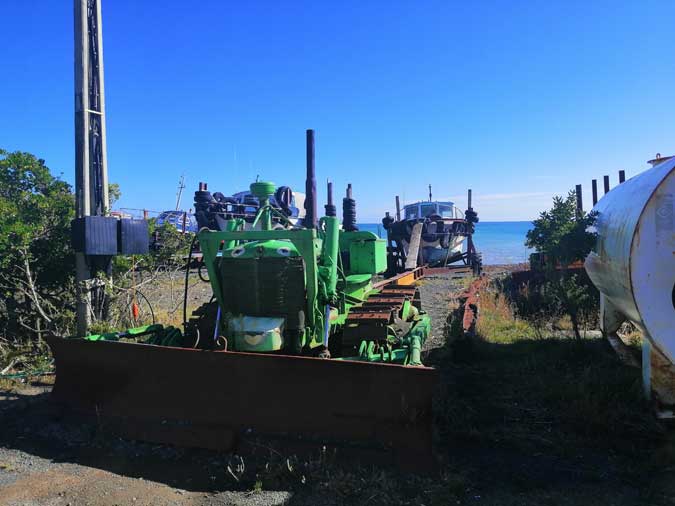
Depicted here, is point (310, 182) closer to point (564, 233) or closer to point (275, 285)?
point (275, 285)

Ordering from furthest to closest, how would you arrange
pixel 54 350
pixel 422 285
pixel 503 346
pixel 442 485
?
pixel 422 285 < pixel 503 346 < pixel 54 350 < pixel 442 485

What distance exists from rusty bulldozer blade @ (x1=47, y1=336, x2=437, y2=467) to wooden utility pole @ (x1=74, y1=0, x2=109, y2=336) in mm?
2598

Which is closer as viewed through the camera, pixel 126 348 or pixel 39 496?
pixel 39 496

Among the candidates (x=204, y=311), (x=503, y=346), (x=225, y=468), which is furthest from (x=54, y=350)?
(x=503, y=346)

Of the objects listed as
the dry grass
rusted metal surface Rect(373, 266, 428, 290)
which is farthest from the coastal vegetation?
the dry grass

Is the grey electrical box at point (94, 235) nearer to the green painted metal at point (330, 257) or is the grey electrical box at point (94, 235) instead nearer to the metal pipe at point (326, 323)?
the green painted metal at point (330, 257)

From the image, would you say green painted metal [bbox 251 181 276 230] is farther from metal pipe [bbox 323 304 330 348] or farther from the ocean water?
the ocean water

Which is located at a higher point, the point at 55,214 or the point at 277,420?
the point at 55,214

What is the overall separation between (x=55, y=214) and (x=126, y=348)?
446 cm

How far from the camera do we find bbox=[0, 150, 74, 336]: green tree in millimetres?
7051

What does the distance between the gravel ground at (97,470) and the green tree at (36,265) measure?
2435 millimetres

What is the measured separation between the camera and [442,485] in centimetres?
356

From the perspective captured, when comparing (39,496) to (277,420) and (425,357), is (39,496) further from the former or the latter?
(425,357)

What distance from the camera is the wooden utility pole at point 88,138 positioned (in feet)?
23.9
